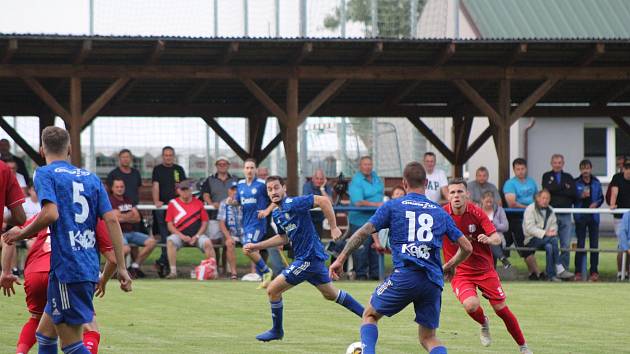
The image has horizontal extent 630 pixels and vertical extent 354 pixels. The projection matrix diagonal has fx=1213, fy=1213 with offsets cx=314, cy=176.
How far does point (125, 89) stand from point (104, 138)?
7.78 meters

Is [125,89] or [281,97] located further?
[281,97]

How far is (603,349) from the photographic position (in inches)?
419

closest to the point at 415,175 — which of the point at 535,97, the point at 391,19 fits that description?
the point at 535,97

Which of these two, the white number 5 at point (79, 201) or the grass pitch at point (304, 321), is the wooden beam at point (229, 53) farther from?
the white number 5 at point (79, 201)

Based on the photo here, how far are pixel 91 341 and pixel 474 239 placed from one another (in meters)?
3.84

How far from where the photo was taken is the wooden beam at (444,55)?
19.9 meters

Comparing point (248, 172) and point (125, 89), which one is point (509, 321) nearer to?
point (248, 172)

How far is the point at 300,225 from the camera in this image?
1162 centimetres

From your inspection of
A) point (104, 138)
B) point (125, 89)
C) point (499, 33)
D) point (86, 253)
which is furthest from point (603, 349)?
point (499, 33)

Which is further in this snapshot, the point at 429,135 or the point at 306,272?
the point at 429,135

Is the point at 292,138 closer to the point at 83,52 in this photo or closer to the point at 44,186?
the point at 83,52

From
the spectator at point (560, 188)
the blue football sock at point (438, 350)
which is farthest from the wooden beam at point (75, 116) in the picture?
the blue football sock at point (438, 350)

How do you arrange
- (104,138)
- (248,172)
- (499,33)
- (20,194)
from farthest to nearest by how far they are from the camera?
(499,33)
(104,138)
(248,172)
(20,194)

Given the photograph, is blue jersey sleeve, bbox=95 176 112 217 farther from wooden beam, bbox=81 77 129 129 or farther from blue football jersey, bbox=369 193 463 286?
wooden beam, bbox=81 77 129 129
